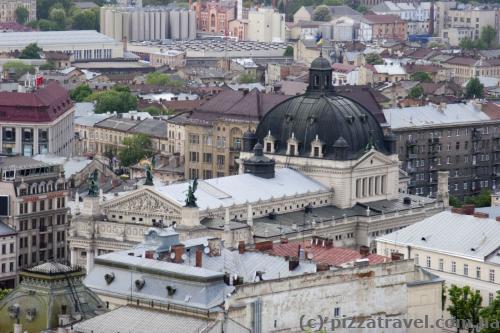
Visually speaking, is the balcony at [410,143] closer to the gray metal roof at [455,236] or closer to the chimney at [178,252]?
the gray metal roof at [455,236]

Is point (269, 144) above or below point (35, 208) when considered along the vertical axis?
above

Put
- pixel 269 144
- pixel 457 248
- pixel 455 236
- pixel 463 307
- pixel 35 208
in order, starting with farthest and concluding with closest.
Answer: pixel 269 144
pixel 35 208
pixel 455 236
pixel 457 248
pixel 463 307

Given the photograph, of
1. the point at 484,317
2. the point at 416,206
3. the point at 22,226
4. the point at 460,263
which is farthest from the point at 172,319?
the point at 416,206

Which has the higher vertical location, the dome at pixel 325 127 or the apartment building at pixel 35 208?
the dome at pixel 325 127

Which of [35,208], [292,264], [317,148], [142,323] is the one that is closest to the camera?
[142,323]

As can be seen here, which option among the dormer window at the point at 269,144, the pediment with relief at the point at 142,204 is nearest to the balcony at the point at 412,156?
the dormer window at the point at 269,144

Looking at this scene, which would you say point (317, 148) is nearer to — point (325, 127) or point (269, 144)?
point (325, 127)

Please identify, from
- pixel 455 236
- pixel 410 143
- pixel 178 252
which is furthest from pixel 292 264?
pixel 410 143

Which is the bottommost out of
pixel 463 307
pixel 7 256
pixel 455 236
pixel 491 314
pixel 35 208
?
pixel 7 256
